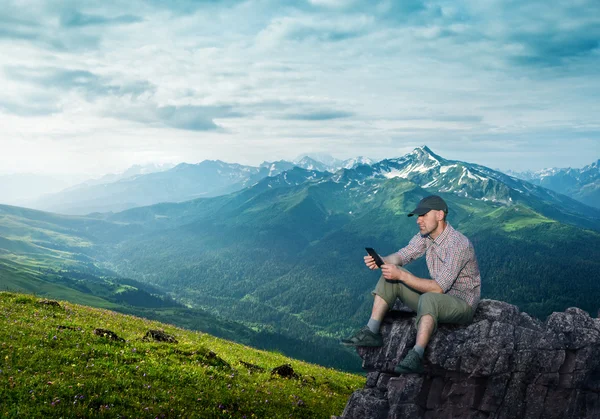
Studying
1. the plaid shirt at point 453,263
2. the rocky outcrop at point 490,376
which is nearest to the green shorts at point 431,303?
the plaid shirt at point 453,263

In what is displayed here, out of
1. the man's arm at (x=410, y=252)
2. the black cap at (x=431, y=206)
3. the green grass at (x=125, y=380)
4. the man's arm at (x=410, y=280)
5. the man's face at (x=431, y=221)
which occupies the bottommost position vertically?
the green grass at (x=125, y=380)

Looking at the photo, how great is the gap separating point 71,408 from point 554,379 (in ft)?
49.2

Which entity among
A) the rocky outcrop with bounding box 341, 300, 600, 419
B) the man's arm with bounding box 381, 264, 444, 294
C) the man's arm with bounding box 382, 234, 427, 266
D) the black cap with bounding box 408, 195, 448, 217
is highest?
the black cap with bounding box 408, 195, 448, 217

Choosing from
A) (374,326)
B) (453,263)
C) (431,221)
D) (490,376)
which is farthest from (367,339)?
(431,221)

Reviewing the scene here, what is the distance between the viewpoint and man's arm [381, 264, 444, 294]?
12.2 m

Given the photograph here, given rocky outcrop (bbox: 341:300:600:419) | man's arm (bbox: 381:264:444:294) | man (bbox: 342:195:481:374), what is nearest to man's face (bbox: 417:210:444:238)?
man (bbox: 342:195:481:374)

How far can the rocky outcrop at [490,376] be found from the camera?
1245 centimetres

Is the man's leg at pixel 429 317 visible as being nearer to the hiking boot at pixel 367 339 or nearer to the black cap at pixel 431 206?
the hiking boot at pixel 367 339

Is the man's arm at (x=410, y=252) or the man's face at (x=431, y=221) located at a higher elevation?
the man's face at (x=431, y=221)

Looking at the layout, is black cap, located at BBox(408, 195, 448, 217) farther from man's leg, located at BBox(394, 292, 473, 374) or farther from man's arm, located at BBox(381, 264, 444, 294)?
man's leg, located at BBox(394, 292, 473, 374)

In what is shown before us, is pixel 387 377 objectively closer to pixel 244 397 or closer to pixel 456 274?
pixel 456 274

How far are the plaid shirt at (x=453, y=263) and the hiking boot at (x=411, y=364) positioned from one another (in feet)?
7.50

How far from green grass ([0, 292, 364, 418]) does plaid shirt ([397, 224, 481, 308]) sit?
23.8 ft

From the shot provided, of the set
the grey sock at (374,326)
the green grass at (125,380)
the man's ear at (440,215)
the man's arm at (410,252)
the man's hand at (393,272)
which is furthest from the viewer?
the man's arm at (410,252)
